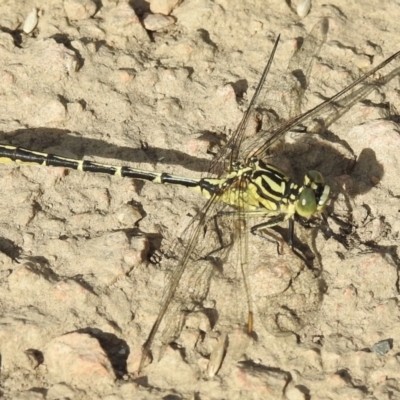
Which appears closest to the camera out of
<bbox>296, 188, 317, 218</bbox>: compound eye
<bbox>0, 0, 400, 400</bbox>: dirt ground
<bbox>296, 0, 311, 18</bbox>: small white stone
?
<bbox>0, 0, 400, 400</bbox>: dirt ground

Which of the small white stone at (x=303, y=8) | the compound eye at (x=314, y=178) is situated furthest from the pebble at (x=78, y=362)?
the small white stone at (x=303, y=8)

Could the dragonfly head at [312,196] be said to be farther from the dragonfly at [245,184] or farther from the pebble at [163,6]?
the pebble at [163,6]

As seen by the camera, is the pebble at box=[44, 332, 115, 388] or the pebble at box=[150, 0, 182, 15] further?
the pebble at box=[150, 0, 182, 15]

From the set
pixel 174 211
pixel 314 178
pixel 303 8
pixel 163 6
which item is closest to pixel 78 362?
pixel 174 211

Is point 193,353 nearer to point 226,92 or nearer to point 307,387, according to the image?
point 307,387

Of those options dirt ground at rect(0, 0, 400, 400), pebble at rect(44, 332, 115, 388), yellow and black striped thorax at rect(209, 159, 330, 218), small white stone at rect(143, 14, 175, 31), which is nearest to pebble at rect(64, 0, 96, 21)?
dirt ground at rect(0, 0, 400, 400)

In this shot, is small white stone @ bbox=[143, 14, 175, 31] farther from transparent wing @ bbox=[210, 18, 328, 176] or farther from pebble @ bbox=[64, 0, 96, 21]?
transparent wing @ bbox=[210, 18, 328, 176]

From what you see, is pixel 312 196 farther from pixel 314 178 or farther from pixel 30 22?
pixel 30 22

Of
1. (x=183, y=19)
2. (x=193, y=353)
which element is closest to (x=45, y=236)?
(x=193, y=353)
